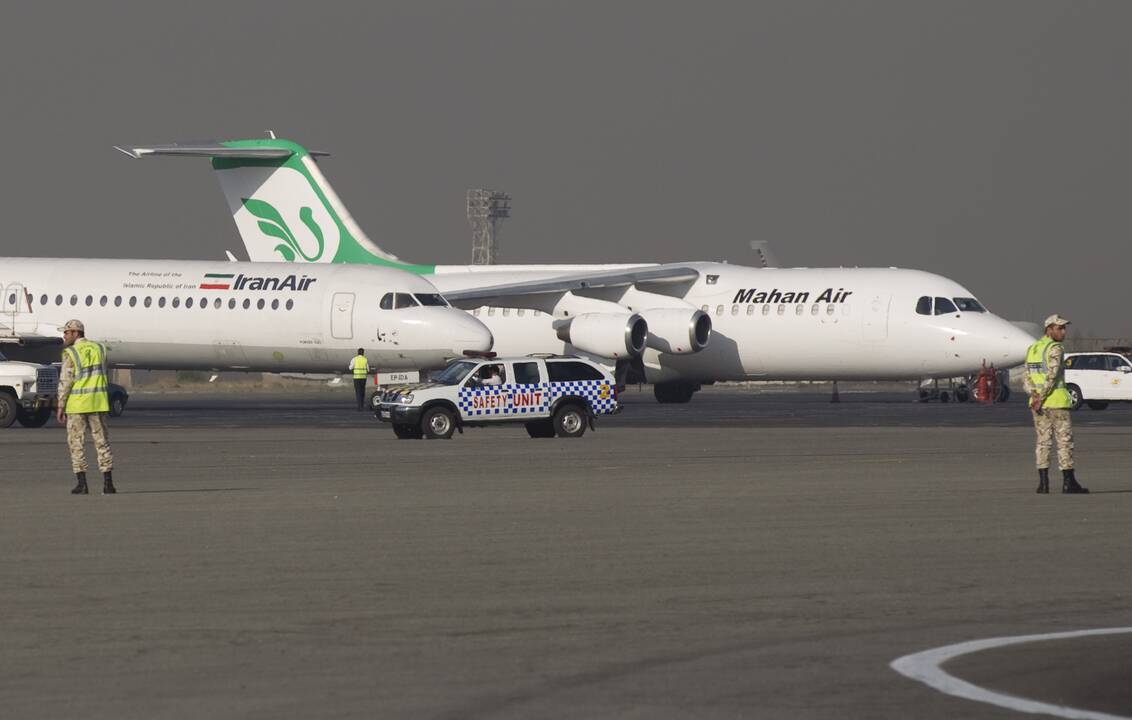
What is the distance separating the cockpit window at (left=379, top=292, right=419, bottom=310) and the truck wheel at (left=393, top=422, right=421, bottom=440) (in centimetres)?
1160

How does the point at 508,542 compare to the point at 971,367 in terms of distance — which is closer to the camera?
the point at 508,542

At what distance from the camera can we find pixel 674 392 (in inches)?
2229

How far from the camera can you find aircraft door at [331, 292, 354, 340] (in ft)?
147

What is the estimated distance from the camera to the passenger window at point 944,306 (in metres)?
48.6

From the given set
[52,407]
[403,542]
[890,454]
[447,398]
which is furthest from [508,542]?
[52,407]

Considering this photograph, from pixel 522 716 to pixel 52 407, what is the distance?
1248 inches

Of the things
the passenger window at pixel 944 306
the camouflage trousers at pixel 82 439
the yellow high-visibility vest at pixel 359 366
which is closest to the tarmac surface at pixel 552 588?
the camouflage trousers at pixel 82 439

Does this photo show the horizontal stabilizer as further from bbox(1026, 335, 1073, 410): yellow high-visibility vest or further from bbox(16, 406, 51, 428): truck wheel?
bbox(1026, 335, 1073, 410): yellow high-visibility vest

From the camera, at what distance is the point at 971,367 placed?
159 ft

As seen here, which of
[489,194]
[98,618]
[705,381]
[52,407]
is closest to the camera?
[98,618]

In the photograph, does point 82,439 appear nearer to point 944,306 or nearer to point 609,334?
point 609,334

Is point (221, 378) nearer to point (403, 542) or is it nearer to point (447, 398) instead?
point (447, 398)

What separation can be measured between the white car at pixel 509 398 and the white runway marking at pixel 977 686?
23263mm

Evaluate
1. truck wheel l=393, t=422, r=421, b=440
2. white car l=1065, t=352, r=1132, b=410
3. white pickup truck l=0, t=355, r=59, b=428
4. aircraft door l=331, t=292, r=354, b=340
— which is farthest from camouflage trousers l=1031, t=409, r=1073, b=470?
white car l=1065, t=352, r=1132, b=410
